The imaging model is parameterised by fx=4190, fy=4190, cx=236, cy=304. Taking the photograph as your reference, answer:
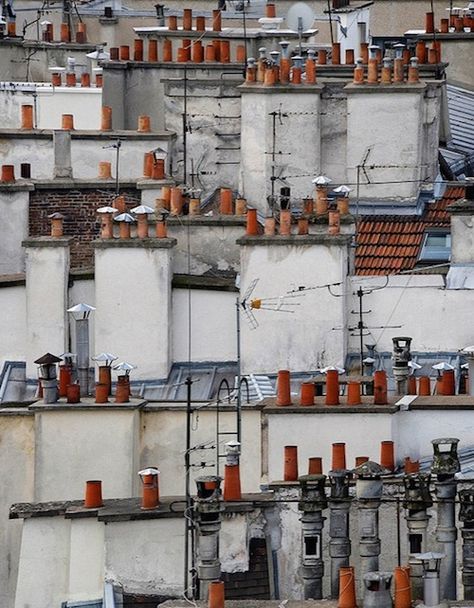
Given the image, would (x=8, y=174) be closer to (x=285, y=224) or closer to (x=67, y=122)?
(x=67, y=122)

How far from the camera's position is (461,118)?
3263 inches

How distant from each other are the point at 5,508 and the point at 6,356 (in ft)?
27.9

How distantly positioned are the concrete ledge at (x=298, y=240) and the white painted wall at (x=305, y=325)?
50mm

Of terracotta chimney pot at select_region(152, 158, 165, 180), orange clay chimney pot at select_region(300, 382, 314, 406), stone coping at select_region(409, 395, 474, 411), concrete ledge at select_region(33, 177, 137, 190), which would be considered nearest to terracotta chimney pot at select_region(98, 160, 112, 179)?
concrete ledge at select_region(33, 177, 137, 190)

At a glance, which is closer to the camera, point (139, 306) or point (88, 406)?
point (88, 406)

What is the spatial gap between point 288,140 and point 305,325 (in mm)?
9813

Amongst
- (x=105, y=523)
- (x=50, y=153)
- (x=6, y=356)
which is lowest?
(x=105, y=523)

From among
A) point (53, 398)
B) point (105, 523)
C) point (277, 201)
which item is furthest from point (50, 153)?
point (105, 523)

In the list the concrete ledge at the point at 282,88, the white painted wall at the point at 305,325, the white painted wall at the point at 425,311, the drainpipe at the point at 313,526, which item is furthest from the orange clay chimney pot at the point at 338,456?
the concrete ledge at the point at 282,88

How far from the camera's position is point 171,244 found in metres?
66.8

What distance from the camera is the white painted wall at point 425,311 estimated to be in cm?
6588

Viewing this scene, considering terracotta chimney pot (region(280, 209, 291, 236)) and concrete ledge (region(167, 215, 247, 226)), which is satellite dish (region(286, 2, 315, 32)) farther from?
terracotta chimney pot (region(280, 209, 291, 236))

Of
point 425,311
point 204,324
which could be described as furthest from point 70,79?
point 425,311

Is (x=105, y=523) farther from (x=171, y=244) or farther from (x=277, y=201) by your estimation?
(x=277, y=201)
